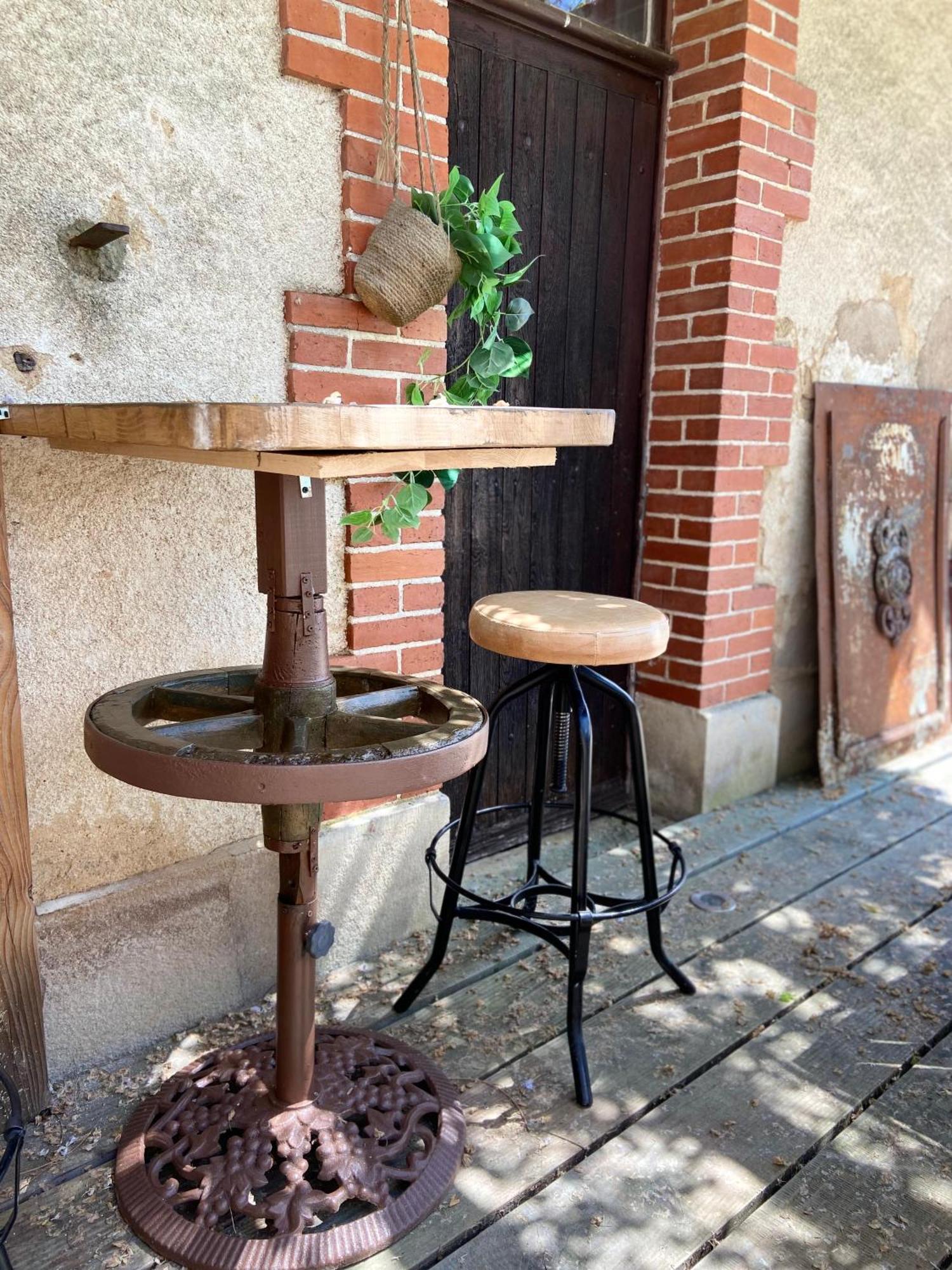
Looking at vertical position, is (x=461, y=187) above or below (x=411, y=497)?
above

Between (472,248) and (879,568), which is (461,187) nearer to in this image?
(472,248)

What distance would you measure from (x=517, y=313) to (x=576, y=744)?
1.06 meters

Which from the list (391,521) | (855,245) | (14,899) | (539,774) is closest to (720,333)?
(855,245)

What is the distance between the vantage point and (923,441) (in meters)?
4.16

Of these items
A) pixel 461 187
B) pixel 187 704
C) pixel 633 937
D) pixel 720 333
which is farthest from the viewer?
pixel 720 333

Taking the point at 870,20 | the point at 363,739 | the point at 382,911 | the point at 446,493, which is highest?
the point at 870,20

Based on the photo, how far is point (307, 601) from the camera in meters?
1.50

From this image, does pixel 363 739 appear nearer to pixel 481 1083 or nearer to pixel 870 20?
pixel 481 1083

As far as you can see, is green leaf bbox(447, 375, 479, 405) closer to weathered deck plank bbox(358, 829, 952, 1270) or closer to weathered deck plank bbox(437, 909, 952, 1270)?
weathered deck plank bbox(358, 829, 952, 1270)

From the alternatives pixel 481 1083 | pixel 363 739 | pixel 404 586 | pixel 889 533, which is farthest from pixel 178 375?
pixel 889 533

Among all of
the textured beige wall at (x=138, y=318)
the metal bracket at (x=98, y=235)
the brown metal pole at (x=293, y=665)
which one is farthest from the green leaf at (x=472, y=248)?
the brown metal pole at (x=293, y=665)

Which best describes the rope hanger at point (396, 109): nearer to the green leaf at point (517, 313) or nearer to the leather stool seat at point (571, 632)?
the green leaf at point (517, 313)

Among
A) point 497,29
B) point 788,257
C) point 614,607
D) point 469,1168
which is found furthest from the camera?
point 788,257

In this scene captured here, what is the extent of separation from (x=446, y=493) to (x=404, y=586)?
1.75 feet
